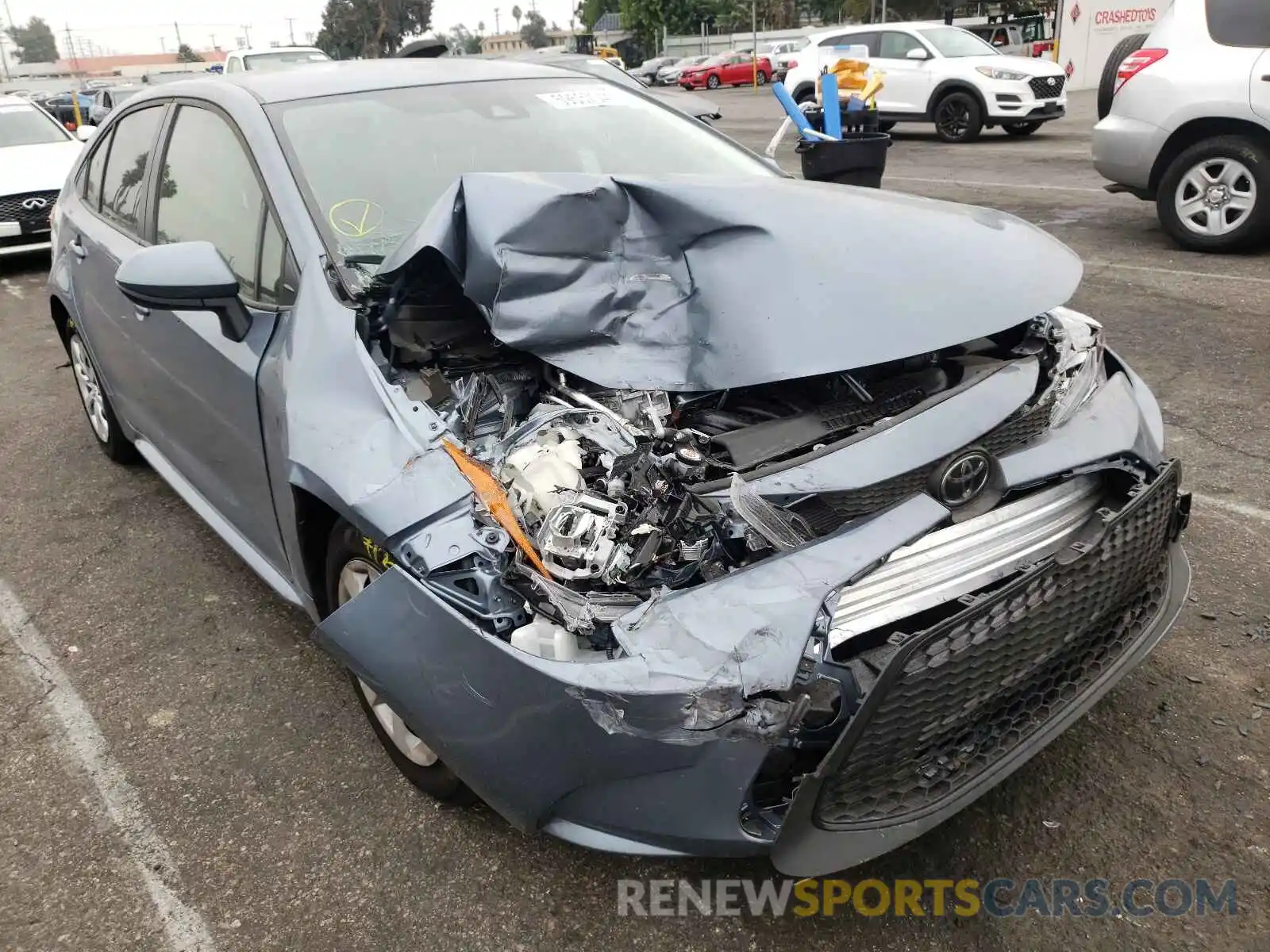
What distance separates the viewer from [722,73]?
121ft

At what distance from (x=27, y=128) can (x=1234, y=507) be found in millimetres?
11591

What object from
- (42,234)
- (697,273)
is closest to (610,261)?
(697,273)

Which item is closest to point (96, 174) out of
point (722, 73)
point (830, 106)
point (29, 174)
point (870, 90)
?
point (830, 106)

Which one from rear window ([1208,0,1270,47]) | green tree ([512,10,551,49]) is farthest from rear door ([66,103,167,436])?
green tree ([512,10,551,49])

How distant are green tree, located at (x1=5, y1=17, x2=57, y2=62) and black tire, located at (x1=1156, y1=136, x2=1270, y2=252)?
139 meters

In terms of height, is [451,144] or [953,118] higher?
[451,144]

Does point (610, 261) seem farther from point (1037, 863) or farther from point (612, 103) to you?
point (1037, 863)

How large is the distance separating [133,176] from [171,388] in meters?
1.00

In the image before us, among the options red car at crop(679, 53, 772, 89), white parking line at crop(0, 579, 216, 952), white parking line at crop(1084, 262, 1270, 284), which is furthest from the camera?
red car at crop(679, 53, 772, 89)

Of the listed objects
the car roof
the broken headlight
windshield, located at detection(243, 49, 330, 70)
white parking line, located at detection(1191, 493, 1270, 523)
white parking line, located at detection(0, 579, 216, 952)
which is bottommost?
white parking line, located at detection(0, 579, 216, 952)

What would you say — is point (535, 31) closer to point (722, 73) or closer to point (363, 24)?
point (363, 24)

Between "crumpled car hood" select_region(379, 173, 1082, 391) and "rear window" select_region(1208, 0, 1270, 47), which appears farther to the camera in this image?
"rear window" select_region(1208, 0, 1270, 47)

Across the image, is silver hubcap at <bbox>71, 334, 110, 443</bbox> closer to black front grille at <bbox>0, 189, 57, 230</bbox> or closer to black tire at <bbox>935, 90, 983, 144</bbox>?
black front grille at <bbox>0, 189, 57, 230</bbox>

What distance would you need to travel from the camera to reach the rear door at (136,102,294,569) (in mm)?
2670
